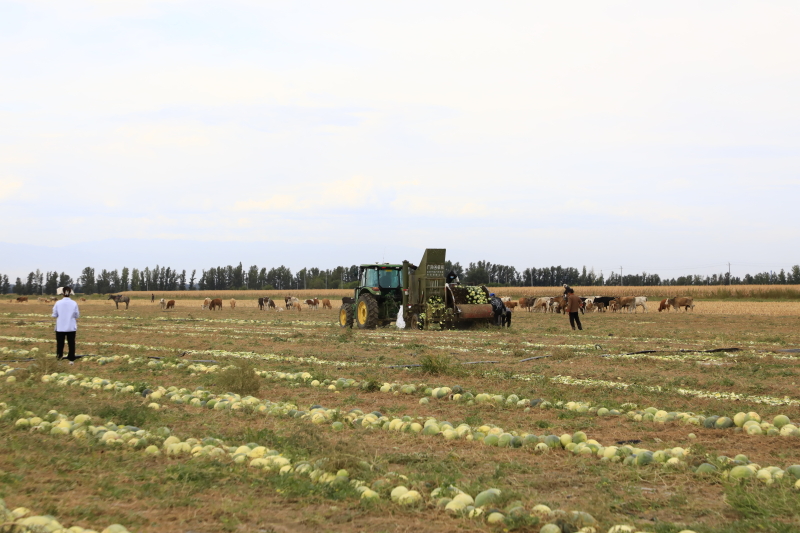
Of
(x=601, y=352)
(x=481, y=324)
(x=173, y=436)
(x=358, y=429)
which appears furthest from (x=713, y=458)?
(x=481, y=324)

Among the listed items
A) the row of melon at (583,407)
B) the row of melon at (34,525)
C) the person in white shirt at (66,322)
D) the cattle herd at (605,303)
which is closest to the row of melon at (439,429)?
the row of melon at (583,407)

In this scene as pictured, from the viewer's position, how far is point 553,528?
3.98 m

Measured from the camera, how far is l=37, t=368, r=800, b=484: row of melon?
5934mm

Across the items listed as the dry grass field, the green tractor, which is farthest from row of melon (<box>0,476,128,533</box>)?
the green tractor

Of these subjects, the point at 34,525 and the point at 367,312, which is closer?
the point at 34,525

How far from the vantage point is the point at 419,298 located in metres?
A: 22.4

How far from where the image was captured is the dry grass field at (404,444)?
178 inches

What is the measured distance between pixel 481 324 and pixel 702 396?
549 inches

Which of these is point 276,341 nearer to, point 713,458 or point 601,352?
point 601,352

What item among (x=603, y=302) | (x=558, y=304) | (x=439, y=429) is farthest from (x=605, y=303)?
(x=439, y=429)

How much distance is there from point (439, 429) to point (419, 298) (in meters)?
15.3

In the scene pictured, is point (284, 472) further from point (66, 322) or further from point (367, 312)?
point (367, 312)

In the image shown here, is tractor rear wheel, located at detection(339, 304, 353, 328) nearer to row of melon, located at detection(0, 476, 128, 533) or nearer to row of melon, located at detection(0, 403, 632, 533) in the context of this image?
row of melon, located at detection(0, 403, 632, 533)

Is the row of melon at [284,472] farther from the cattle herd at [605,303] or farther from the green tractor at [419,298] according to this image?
the cattle herd at [605,303]
